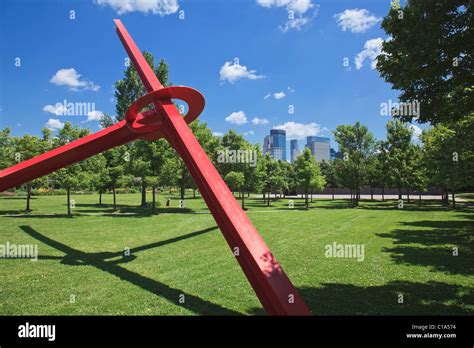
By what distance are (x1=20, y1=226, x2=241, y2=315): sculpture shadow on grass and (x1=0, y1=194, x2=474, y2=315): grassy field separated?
0.03m

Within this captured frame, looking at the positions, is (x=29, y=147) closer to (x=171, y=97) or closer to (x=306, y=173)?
(x=171, y=97)

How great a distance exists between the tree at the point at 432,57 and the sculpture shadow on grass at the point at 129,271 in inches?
301

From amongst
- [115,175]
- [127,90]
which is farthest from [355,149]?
[127,90]

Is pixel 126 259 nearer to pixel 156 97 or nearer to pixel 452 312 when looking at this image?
pixel 156 97

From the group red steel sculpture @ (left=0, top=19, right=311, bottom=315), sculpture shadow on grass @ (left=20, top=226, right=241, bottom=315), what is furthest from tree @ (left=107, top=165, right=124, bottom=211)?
red steel sculpture @ (left=0, top=19, right=311, bottom=315)

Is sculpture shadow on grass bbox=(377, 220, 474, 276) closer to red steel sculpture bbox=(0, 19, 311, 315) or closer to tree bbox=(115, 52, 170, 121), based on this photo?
red steel sculpture bbox=(0, 19, 311, 315)

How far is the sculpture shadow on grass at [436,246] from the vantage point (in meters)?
11.8

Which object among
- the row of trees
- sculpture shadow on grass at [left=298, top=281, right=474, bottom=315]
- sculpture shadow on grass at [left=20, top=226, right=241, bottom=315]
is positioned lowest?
sculpture shadow on grass at [left=20, top=226, right=241, bottom=315]

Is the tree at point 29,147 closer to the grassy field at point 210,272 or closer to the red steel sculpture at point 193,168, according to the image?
the grassy field at point 210,272

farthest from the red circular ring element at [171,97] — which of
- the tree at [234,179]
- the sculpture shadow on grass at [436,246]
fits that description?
the tree at [234,179]

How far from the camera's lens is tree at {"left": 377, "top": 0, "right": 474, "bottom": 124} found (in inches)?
286

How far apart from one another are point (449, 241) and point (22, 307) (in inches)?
723

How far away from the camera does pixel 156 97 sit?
10.8 metres
